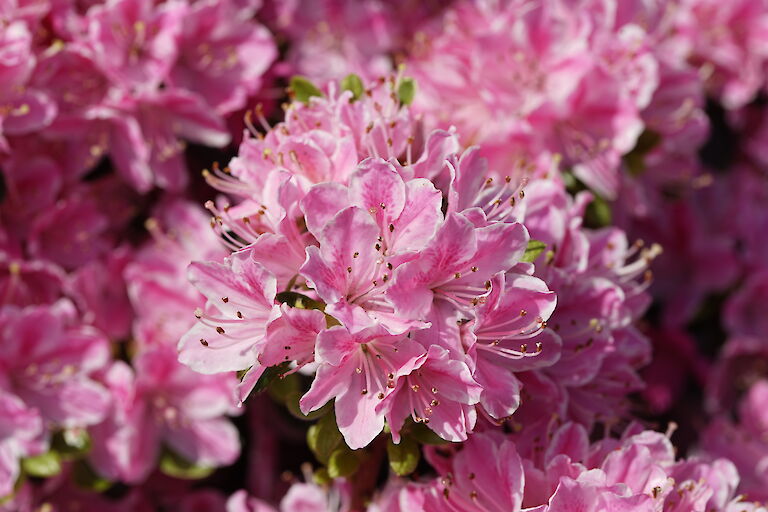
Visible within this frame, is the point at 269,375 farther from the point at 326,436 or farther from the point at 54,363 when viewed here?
the point at 54,363

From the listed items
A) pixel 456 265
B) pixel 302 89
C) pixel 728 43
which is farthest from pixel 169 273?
pixel 728 43

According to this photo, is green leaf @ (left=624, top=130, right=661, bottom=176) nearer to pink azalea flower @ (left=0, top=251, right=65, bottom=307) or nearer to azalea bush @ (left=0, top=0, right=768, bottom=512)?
azalea bush @ (left=0, top=0, right=768, bottom=512)

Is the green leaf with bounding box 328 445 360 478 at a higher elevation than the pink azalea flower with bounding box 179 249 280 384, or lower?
lower

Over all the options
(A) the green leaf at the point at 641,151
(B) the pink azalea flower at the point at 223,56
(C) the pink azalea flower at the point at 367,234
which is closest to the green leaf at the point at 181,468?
(B) the pink azalea flower at the point at 223,56

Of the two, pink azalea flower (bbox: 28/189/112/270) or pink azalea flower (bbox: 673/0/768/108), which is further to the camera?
pink azalea flower (bbox: 673/0/768/108)

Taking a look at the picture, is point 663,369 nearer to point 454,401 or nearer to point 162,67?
point 454,401

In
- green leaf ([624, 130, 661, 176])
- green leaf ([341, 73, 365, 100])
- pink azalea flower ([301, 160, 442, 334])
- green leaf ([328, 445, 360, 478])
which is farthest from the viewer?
green leaf ([624, 130, 661, 176])

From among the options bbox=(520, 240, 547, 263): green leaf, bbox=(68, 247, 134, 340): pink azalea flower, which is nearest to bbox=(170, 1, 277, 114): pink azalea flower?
bbox=(68, 247, 134, 340): pink azalea flower
